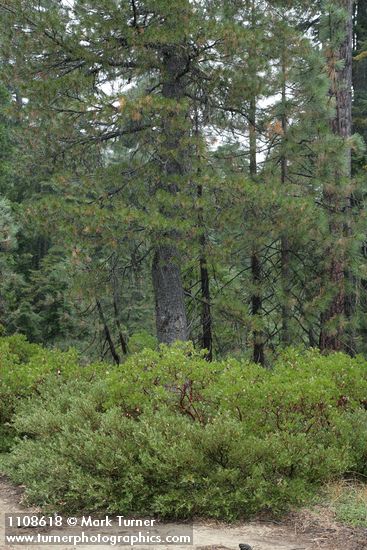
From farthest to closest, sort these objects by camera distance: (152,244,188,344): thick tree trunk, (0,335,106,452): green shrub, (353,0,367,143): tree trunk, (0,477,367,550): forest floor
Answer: (353,0,367,143): tree trunk < (152,244,188,344): thick tree trunk < (0,335,106,452): green shrub < (0,477,367,550): forest floor

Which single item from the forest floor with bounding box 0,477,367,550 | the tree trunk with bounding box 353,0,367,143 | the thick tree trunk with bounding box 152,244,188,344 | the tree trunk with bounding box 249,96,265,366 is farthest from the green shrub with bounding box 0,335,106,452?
the tree trunk with bounding box 353,0,367,143

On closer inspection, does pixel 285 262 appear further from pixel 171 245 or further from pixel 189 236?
pixel 171 245

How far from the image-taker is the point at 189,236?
960 cm

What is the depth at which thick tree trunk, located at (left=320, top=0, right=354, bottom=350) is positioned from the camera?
1079 cm

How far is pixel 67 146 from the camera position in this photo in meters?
10.3

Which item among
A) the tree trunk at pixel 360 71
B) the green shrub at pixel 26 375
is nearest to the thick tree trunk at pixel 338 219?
the tree trunk at pixel 360 71

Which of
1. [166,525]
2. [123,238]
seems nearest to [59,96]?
[123,238]

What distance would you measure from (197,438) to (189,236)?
4730 millimetres

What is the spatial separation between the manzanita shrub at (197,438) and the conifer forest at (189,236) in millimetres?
20

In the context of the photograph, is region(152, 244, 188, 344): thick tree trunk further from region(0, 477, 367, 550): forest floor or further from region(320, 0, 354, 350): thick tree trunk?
region(0, 477, 367, 550): forest floor

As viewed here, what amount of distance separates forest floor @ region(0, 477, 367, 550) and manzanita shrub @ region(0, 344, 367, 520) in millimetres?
145

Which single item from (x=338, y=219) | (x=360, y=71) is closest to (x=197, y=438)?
(x=338, y=219)

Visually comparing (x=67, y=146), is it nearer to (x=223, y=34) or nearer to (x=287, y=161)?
(x=223, y=34)

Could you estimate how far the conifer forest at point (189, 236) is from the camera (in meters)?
5.35
